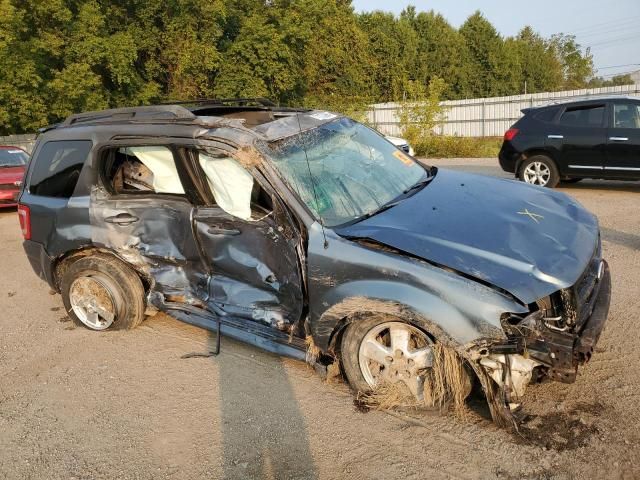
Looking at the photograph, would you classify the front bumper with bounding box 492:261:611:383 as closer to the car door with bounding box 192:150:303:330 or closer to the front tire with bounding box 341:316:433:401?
the front tire with bounding box 341:316:433:401

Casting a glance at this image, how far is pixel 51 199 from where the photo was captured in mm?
4875

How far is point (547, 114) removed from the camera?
9.88 meters

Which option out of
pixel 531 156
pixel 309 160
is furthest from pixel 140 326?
pixel 531 156

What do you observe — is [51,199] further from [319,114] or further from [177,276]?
[319,114]

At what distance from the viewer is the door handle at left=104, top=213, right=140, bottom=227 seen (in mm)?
4414

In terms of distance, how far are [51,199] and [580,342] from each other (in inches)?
172

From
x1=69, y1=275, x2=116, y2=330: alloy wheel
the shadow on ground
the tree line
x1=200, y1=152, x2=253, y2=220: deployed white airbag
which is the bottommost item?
the shadow on ground

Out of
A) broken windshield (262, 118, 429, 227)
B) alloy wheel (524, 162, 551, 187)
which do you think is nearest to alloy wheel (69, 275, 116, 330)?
broken windshield (262, 118, 429, 227)

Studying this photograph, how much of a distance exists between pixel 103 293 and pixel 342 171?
241cm

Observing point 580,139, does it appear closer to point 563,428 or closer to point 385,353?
point 563,428

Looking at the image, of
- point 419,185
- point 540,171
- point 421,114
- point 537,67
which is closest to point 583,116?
point 540,171

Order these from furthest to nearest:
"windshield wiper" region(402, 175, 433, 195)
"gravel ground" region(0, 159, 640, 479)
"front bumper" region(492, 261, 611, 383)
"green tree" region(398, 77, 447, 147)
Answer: "green tree" region(398, 77, 447, 147) < "windshield wiper" region(402, 175, 433, 195) < "gravel ground" region(0, 159, 640, 479) < "front bumper" region(492, 261, 611, 383)

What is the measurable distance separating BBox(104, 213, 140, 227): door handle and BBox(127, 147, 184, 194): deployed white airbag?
0.31 meters

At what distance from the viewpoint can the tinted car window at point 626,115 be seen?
29.5ft
